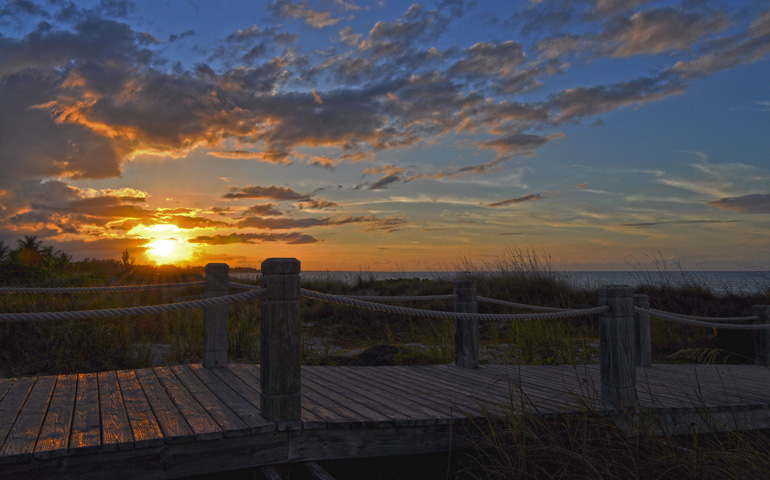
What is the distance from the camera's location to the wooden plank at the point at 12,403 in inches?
137

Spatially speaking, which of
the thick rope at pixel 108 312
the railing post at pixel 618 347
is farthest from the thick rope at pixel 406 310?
the thick rope at pixel 108 312

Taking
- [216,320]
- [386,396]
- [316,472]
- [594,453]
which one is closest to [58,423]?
[316,472]

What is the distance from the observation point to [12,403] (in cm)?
406

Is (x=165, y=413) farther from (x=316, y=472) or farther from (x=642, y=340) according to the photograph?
(x=642, y=340)

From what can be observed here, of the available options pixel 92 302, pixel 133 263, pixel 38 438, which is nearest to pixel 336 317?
pixel 92 302

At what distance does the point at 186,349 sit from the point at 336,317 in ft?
19.5

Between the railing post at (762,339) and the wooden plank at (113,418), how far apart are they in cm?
800

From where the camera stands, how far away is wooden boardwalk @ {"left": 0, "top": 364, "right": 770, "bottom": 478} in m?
3.17

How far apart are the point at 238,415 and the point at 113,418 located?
0.84 m

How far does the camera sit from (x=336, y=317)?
13391 millimetres

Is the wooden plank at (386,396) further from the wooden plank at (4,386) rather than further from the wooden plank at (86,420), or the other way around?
the wooden plank at (4,386)

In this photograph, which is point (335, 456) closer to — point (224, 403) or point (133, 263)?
point (224, 403)

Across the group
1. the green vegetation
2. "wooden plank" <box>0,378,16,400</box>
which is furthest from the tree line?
"wooden plank" <box>0,378,16,400</box>

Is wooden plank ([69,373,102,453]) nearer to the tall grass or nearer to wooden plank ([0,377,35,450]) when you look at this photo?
wooden plank ([0,377,35,450])
